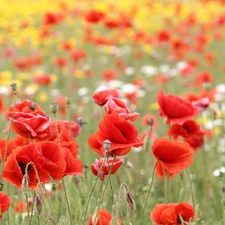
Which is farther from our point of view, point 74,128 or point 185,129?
point 74,128

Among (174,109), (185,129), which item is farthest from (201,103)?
(174,109)

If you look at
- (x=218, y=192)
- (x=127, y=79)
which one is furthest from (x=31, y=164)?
(x=127, y=79)

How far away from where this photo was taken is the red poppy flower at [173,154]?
1.68 meters

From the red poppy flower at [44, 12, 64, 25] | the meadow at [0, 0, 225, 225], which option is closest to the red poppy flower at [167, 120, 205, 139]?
the meadow at [0, 0, 225, 225]

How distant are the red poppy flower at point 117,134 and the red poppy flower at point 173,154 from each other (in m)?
0.07

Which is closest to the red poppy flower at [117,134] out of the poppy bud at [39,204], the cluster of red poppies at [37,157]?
the cluster of red poppies at [37,157]

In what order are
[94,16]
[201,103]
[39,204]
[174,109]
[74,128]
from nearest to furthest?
[39,204]
[174,109]
[74,128]
[201,103]
[94,16]

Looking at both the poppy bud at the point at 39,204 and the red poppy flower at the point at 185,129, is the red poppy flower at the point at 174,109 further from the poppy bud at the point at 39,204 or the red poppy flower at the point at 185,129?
the poppy bud at the point at 39,204

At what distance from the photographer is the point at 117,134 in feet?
5.37

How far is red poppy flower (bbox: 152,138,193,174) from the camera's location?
1.68 m

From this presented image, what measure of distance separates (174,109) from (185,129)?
138 millimetres

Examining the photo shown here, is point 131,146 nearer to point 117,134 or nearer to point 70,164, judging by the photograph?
point 117,134

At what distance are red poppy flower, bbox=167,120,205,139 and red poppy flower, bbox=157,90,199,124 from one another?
7 centimetres

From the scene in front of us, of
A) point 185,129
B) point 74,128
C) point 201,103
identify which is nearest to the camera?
point 185,129
